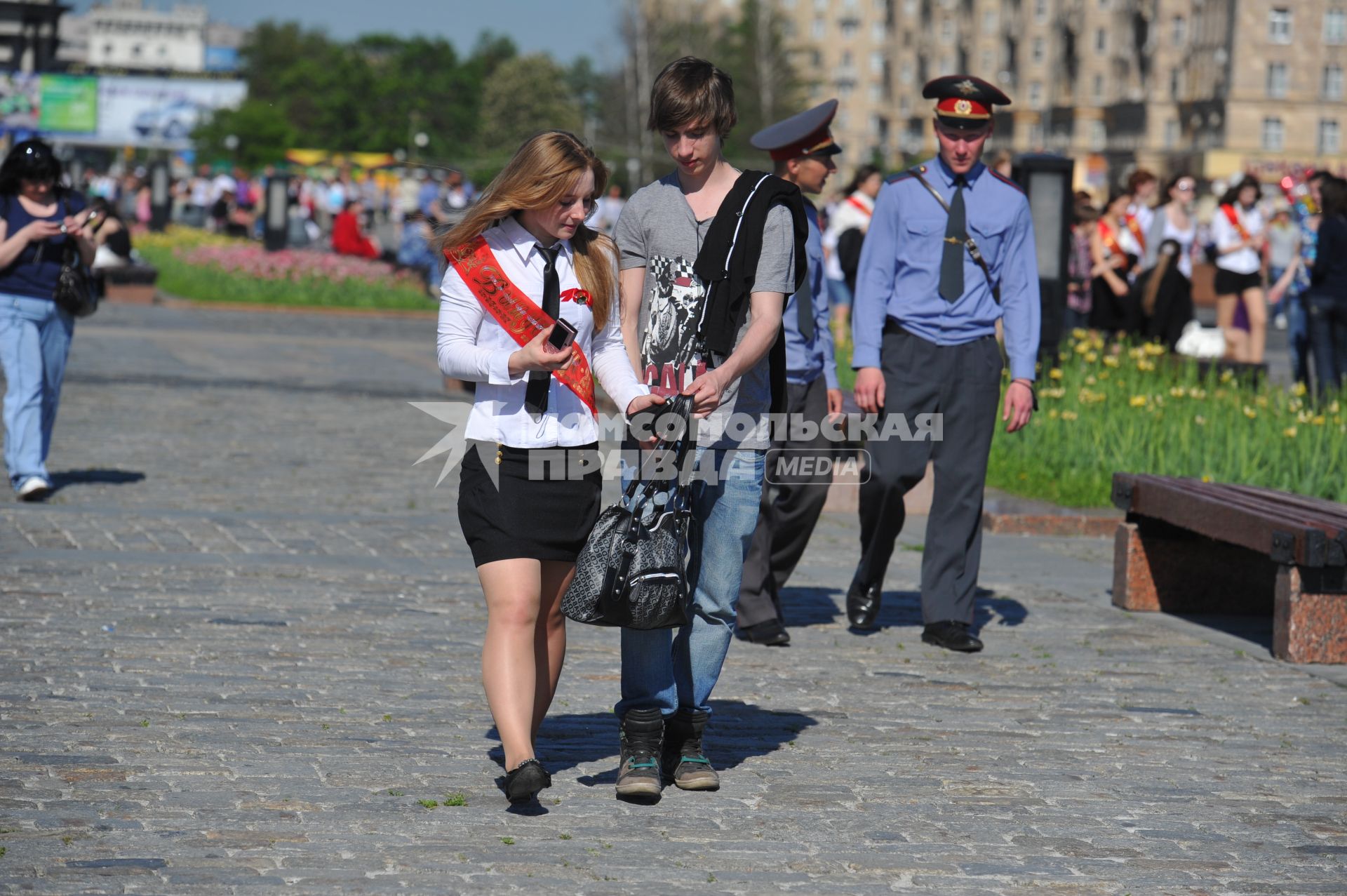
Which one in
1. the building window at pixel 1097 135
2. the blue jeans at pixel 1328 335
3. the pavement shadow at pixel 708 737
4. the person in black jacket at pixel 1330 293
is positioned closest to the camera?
the pavement shadow at pixel 708 737

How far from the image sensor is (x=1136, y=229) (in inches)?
719

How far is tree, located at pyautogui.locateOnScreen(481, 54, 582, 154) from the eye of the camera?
404 feet

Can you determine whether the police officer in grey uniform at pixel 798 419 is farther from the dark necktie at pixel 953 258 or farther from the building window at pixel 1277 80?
the building window at pixel 1277 80

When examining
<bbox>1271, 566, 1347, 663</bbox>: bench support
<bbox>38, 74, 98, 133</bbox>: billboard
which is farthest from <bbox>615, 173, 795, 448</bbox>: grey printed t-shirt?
<bbox>38, 74, 98, 133</bbox>: billboard

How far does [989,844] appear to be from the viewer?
4719 mm

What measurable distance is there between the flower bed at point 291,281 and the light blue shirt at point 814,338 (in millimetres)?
19253

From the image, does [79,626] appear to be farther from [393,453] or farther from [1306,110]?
[1306,110]

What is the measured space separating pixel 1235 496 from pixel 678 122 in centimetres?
396

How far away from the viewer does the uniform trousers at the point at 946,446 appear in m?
7.19

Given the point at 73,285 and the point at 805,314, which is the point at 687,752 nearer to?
the point at 805,314

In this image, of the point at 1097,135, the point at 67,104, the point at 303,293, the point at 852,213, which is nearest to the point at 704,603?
the point at 852,213

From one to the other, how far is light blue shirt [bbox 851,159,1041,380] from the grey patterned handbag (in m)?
2.40

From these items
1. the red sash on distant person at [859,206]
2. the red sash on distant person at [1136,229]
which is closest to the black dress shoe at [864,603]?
the red sash on distant person at [859,206]

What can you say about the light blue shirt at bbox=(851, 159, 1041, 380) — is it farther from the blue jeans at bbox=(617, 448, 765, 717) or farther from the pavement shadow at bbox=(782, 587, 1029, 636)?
the blue jeans at bbox=(617, 448, 765, 717)
